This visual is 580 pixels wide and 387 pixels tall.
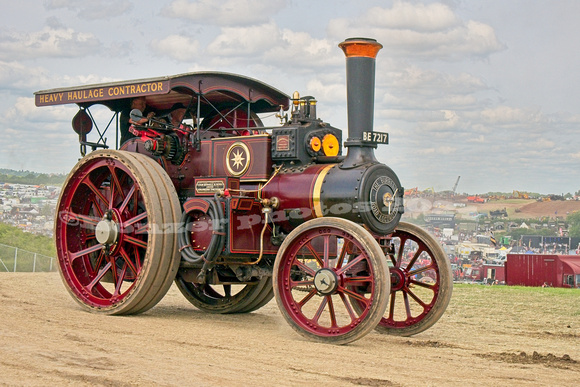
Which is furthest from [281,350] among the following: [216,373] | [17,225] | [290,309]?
[17,225]

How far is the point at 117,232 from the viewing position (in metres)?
9.88

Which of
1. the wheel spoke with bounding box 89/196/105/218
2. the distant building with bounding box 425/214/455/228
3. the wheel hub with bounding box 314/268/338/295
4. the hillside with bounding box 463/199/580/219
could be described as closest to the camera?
the wheel hub with bounding box 314/268/338/295

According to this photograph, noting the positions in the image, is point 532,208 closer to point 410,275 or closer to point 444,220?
point 444,220

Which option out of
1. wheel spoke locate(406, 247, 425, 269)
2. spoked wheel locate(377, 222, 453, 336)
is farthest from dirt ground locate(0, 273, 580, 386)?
wheel spoke locate(406, 247, 425, 269)

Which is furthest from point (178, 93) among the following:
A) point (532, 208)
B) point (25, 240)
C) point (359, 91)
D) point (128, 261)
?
point (532, 208)

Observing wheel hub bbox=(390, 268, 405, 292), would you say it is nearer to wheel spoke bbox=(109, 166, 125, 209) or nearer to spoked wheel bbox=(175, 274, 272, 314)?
spoked wheel bbox=(175, 274, 272, 314)

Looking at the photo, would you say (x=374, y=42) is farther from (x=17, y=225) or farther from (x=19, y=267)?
(x=17, y=225)

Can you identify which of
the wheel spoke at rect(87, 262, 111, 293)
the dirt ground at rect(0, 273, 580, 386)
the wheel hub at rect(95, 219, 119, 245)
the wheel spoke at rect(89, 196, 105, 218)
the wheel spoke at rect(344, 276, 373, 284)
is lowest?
the dirt ground at rect(0, 273, 580, 386)

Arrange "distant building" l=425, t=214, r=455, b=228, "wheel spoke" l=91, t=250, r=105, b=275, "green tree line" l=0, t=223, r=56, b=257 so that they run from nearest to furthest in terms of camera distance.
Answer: "wheel spoke" l=91, t=250, r=105, b=275
"green tree line" l=0, t=223, r=56, b=257
"distant building" l=425, t=214, r=455, b=228

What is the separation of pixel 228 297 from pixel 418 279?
110 inches

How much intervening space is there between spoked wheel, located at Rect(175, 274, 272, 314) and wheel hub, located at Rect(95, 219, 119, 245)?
3.69ft

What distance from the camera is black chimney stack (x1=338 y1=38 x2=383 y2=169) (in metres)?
8.89

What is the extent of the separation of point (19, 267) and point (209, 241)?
12.4 meters

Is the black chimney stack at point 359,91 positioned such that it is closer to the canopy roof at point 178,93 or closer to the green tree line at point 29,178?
the canopy roof at point 178,93
